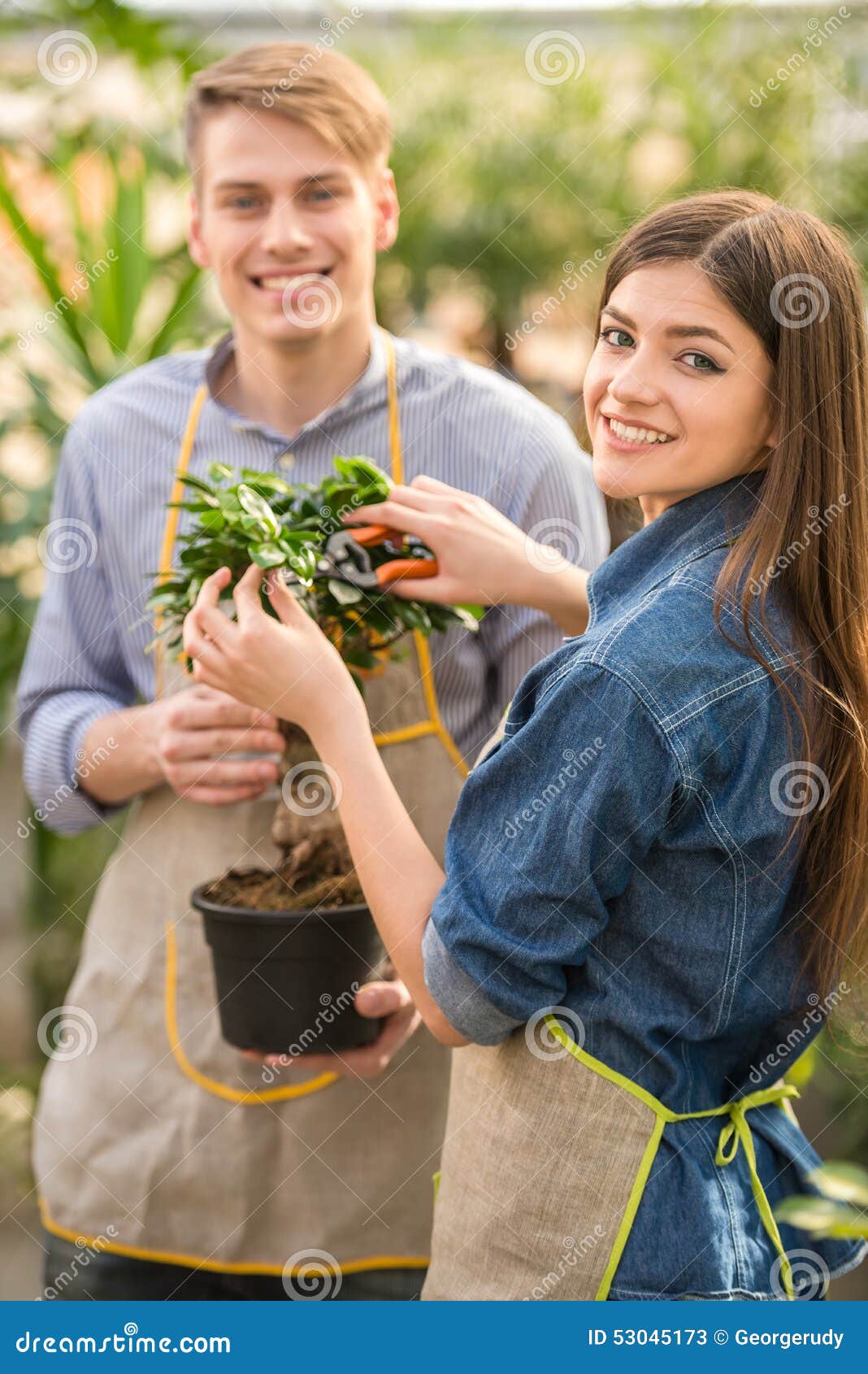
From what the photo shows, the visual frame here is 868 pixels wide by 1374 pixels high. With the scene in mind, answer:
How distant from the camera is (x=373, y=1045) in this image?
1567 mm

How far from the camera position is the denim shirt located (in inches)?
42.4

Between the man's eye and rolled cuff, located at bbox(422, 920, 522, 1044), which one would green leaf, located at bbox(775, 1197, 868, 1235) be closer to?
rolled cuff, located at bbox(422, 920, 522, 1044)

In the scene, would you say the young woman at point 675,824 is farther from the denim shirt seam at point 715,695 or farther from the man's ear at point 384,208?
the man's ear at point 384,208

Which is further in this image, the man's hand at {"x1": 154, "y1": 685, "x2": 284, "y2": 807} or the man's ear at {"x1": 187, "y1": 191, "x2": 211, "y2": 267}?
the man's ear at {"x1": 187, "y1": 191, "x2": 211, "y2": 267}

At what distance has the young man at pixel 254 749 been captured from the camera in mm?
1631

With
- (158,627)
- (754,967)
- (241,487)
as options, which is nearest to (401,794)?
(158,627)

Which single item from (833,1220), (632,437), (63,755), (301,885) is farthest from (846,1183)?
(63,755)

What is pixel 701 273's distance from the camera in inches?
45.2

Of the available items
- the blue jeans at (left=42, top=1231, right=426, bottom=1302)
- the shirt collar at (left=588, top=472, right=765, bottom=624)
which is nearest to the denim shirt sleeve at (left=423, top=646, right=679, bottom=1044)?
the shirt collar at (left=588, top=472, right=765, bottom=624)

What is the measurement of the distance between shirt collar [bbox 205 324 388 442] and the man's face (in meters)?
0.07

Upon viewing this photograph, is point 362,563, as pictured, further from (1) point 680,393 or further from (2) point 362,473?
(1) point 680,393

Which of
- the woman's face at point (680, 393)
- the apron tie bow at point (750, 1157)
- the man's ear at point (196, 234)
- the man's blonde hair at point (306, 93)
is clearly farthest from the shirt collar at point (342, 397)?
the apron tie bow at point (750, 1157)

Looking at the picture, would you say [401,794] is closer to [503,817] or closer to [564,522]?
[564,522]

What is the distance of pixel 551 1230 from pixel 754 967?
0.29 meters
